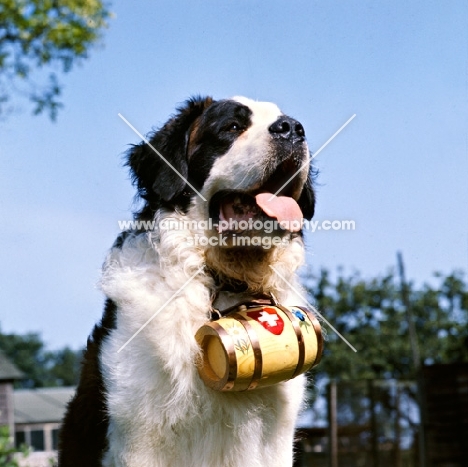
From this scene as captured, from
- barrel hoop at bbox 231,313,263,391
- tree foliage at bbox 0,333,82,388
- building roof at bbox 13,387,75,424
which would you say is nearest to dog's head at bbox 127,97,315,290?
barrel hoop at bbox 231,313,263,391

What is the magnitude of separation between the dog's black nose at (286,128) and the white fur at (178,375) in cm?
7

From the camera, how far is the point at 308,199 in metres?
4.19

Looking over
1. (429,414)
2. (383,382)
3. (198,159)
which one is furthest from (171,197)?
(383,382)

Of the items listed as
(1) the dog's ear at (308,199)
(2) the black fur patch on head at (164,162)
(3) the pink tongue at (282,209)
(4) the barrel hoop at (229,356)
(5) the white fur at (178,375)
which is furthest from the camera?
(1) the dog's ear at (308,199)

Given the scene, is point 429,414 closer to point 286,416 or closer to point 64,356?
point 286,416

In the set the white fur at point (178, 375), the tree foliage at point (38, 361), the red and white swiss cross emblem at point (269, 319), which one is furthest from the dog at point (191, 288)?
the tree foliage at point (38, 361)

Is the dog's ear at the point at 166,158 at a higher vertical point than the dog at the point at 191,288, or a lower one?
higher

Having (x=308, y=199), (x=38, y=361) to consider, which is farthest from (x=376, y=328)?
(x=38, y=361)

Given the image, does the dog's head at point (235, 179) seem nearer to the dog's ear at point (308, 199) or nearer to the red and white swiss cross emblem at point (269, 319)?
the dog's ear at point (308, 199)

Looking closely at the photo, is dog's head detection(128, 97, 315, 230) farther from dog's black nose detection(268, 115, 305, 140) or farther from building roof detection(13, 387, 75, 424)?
building roof detection(13, 387, 75, 424)

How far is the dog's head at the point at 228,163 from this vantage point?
3.68 meters

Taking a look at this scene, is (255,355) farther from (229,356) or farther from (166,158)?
(166,158)

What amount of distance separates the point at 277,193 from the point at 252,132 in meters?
0.33

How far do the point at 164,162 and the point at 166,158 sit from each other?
3 centimetres
